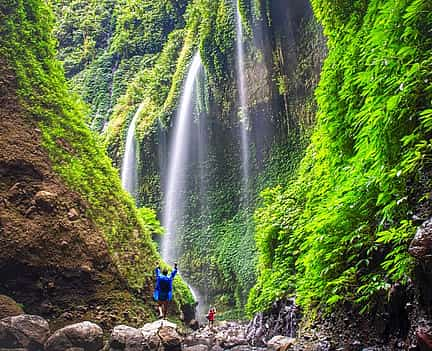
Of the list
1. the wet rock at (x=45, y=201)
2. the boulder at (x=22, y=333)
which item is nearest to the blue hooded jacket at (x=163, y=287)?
the boulder at (x=22, y=333)

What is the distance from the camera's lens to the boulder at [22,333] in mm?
6593

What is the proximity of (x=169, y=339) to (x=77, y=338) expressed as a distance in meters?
1.52

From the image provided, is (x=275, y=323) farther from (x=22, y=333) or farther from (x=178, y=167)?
(x=178, y=167)

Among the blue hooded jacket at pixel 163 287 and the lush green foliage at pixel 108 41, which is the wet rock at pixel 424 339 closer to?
the blue hooded jacket at pixel 163 287

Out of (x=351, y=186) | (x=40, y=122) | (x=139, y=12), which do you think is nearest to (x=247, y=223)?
(x=40, y=122)

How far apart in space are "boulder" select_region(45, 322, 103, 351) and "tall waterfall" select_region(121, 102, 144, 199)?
1541 centimetres

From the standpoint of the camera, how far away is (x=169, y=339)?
6914mm

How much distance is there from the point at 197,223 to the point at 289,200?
418 inches

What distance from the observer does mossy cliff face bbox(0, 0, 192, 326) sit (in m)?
8.16

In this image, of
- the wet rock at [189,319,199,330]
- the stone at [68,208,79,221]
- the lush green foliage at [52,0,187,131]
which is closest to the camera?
the stone at [68,208,79,221]

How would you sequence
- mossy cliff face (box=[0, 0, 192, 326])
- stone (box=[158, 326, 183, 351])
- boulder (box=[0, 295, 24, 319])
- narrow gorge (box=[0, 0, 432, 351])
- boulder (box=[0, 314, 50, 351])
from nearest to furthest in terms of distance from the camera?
narrow gorge (box=[0, 0, 432, 351])
boulder (box=[0, 314, 50, 351])
stone (box=[158, 326, 183, 351])
boulder (box=[0, 295, 24, 319])
mossy cliff face (box=[0, 0, 192, 326])

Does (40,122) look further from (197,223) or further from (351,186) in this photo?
(197,223)

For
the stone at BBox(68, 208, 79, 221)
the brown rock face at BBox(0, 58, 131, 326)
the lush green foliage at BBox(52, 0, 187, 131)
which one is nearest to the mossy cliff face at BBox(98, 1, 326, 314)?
the lush green foliage at BBox(52, 0, 187, 131)

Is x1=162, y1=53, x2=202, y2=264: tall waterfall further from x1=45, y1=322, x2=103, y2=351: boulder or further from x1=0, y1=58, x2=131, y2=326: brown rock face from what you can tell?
x1=45, y1=322, x2=103, y2=351: boulder
